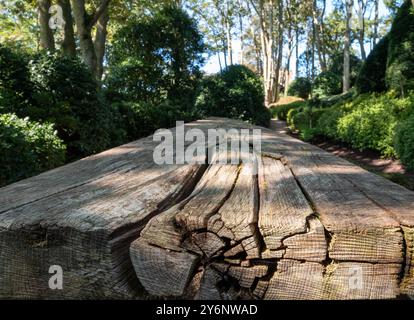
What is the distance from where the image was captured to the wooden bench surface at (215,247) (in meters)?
0.92

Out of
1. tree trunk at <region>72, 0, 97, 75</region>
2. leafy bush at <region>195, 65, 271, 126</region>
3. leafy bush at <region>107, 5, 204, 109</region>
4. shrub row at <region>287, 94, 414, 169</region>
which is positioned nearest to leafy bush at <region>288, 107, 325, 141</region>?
shrub row at <region>287, 94, 414, 169</region>

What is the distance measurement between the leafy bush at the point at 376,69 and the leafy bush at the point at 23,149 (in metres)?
11.6

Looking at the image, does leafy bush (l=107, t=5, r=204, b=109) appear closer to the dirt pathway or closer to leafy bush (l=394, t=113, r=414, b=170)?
the dirt pathway

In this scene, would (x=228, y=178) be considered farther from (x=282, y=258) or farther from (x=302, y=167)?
(x=282, y=258)

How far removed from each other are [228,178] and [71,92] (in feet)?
21.6

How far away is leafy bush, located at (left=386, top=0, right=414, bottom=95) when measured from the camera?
10648 mm

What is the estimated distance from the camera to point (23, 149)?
14.0ft

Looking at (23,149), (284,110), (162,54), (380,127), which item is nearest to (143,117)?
(162,54)

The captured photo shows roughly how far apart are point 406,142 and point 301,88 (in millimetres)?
26845

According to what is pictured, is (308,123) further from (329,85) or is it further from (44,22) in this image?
(44,22)

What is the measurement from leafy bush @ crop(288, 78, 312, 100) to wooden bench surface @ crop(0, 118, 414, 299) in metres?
31.7

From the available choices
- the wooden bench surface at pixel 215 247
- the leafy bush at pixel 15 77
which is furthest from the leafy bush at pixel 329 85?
the wooden bench surface at pixel 215 247

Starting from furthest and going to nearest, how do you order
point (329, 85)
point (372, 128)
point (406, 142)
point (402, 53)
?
point (329, 85) < point (402, 53) < point (372, 128) < point (406, 142)

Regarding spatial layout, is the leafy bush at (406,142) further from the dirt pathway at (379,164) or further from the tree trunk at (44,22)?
the tree trunk at (44,22)
